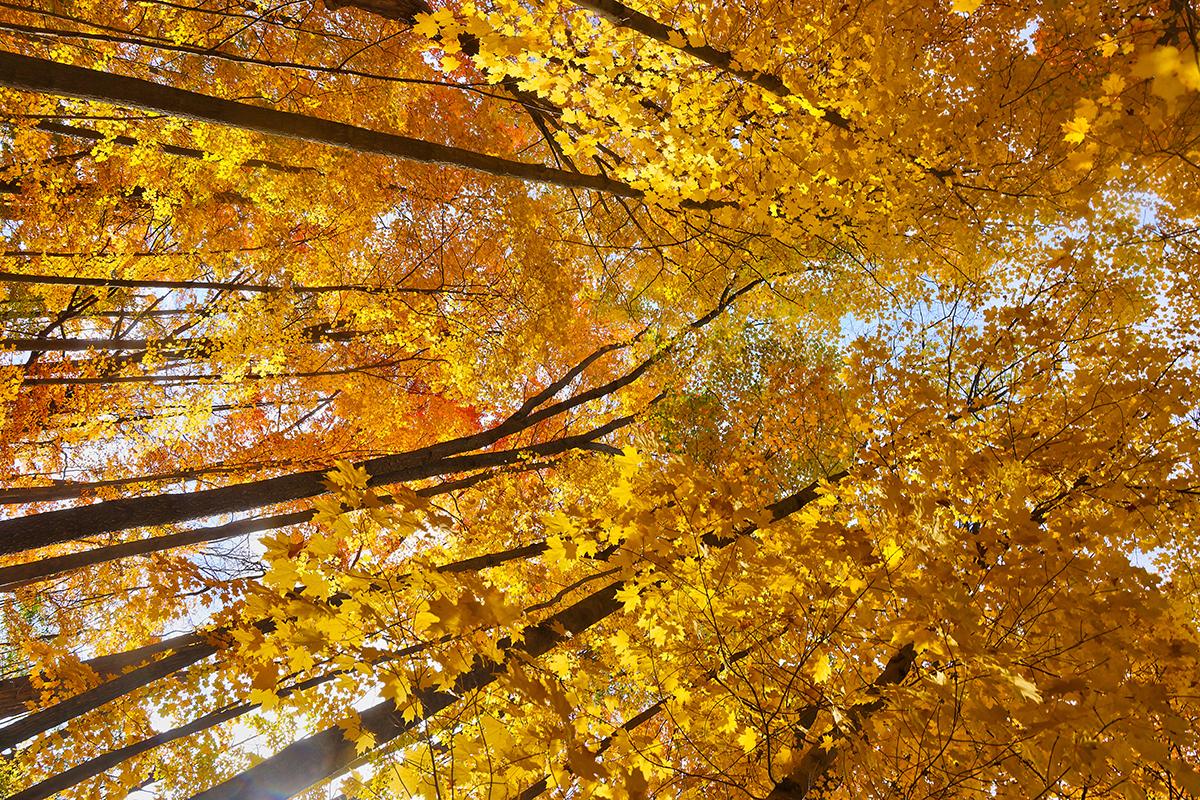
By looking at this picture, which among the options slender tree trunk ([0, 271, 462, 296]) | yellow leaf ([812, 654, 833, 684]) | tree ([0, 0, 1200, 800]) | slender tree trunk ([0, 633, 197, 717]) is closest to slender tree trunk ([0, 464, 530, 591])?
tree ([0, 0, 1200, 800])

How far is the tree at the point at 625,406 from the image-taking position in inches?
102

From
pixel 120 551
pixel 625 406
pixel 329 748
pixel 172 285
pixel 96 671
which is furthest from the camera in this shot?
pixel 625 406

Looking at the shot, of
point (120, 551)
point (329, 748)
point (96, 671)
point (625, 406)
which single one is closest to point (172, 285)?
point (120, 551)

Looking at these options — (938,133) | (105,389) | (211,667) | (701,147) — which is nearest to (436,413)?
(105,389)

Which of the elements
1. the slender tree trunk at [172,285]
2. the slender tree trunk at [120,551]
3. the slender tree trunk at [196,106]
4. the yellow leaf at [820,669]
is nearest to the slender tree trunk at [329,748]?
the yellow leaf at [820,669]

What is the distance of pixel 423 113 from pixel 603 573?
9953mm

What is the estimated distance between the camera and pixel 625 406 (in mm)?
12867

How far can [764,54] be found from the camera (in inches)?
194

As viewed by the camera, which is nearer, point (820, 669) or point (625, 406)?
point (820, 669)

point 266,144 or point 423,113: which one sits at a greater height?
point 423,113

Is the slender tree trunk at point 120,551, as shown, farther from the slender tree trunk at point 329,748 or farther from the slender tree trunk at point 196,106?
the slender tree trunk at point 196,106

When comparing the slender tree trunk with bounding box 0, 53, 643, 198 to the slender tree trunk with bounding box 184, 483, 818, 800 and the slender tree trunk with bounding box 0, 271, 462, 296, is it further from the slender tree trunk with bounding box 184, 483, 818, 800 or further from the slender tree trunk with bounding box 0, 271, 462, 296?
the slender tree trunk with bounding box 0, 271, 462, 296

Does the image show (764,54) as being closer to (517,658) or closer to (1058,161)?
(1058,161)

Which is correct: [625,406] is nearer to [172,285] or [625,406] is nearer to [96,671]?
[172,285]
